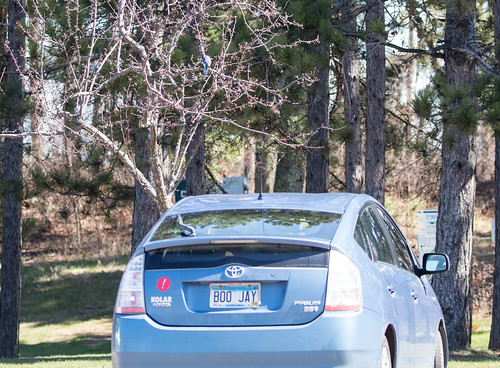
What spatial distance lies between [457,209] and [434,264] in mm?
8494

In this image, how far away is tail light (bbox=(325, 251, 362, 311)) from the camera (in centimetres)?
425

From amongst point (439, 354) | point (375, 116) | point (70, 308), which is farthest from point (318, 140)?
point (70, 308)

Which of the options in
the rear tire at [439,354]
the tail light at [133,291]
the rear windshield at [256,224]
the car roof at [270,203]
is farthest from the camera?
the rear tire at [439,354]

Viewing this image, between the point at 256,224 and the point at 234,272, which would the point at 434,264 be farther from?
the point at 234,272

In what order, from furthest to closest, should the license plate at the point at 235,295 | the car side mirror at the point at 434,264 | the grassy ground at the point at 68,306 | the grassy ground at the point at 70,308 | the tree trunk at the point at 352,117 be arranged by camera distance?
the grassy ground at the point at 68,306 → the grassy ground at the point at 70,308 → the tree trunk at the point at 352,117 → the car side mirror at the point at 434,264 → the license plate at the point at 235,295

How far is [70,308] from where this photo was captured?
24.2 m

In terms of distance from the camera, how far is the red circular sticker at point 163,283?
4395 mm

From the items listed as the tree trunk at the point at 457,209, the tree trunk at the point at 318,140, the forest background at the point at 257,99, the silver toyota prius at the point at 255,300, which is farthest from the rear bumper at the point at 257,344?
the tree trunk at the point at 318,140

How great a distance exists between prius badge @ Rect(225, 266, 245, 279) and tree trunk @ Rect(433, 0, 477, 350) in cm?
981

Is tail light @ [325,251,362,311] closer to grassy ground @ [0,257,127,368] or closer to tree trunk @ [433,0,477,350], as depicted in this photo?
tree trunk @ [433,0,477,350]

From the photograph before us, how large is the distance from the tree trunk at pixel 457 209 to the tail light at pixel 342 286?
31.5 feet

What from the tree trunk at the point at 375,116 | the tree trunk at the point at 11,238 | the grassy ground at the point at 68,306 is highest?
the tree trunk at the point at 375,116

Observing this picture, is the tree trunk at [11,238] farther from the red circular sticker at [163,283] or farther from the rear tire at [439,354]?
the red circular sticker at [163,283]

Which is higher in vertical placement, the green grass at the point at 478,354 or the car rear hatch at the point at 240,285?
the car rear hatch at the point at 240,285
